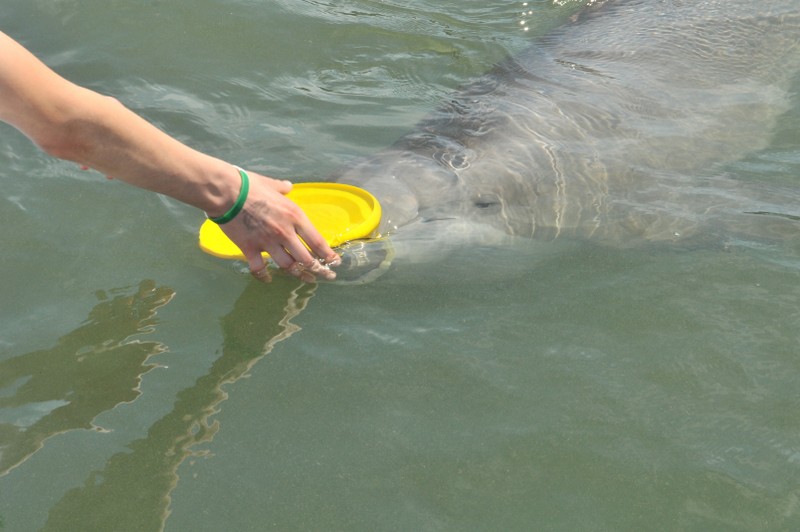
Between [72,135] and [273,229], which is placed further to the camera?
[273,229]

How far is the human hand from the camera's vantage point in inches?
173

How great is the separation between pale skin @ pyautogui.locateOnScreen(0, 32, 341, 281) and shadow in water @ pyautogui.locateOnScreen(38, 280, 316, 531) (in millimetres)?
376

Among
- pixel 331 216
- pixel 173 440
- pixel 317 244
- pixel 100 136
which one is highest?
pixel 100 136

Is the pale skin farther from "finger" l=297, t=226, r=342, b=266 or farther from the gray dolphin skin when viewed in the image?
the gray dolphin skin

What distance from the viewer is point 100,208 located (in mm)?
6117

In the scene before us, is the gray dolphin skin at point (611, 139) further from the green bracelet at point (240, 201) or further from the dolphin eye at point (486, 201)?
the green bracelet at point (240, 201)

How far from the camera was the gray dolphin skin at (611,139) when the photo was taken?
6191mm

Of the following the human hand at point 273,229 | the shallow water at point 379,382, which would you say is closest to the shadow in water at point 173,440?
the shallow water at point 379,382

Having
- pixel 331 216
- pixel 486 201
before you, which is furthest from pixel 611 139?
pixel 331 216

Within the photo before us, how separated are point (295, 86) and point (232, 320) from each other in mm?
3628

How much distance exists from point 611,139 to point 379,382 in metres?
3.34

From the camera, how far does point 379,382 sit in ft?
15.4

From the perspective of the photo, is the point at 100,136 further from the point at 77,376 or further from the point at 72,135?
the point at 77,376

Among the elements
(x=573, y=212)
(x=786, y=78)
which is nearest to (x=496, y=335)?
(x=573, y=212)
